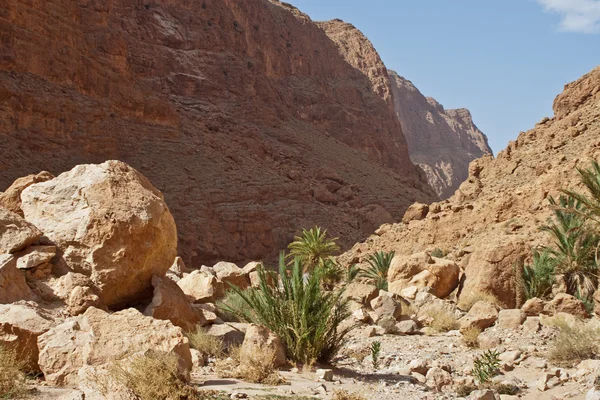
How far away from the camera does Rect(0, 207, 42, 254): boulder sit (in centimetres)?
880

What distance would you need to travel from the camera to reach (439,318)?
14.6 meters

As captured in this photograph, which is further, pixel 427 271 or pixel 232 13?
pixel 232 13

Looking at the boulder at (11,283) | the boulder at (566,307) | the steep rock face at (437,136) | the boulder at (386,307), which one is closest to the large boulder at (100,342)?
the boulder at (11,283)

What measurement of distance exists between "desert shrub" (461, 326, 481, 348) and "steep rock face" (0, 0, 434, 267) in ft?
102

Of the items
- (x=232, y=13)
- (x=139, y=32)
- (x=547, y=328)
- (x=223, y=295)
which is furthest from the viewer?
(x=232, y=13)

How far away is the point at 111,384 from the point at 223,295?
28.2 ft

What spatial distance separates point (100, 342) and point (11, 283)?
204 centimetres

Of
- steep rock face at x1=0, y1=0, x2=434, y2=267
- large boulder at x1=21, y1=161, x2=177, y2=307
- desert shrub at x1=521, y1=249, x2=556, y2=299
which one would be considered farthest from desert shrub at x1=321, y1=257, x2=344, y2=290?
large boulder at x1=21, y1=161, x2=177, y2=307

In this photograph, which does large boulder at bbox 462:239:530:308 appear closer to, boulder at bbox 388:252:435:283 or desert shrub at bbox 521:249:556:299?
desert shrub at bbox 521:249:556:299

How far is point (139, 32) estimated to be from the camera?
209 ft

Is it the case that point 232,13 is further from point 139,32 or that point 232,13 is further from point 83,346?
point 83,346

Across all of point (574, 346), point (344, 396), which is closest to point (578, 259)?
point (574, 346)

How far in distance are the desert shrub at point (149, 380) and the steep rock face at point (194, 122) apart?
34148mm

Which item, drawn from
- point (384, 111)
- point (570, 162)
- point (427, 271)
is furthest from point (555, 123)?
point (384, 111)
